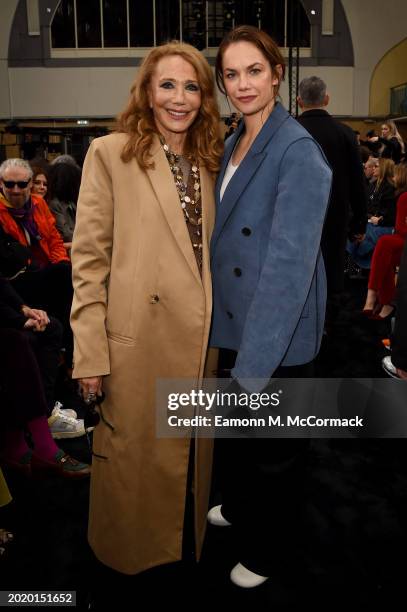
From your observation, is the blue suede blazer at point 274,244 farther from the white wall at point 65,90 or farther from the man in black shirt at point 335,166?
the white wall at point 65,90

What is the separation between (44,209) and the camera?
392 centimetres

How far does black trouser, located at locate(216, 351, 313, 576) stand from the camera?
1709mm

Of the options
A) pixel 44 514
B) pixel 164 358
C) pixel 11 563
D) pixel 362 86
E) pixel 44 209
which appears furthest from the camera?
pixel 362 86

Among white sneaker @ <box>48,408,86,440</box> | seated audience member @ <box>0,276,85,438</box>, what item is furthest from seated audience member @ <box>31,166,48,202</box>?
white sneaker @ <box>48,408,86,440</box>

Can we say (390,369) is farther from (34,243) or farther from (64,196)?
(64,196)

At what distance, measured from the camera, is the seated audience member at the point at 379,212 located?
17.9 feet

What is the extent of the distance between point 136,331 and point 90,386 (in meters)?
0.22

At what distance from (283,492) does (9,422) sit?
1276 millimetres

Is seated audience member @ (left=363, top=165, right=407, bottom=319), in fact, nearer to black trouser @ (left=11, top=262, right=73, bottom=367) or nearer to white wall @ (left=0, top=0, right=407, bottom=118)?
black trouser @ (left=11, top=262, right=73, bottom=367)

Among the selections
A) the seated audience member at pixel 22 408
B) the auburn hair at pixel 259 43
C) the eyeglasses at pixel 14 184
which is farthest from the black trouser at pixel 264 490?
the eyeglasses at pixel 14 184

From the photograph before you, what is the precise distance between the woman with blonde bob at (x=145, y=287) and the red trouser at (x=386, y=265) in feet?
11.5

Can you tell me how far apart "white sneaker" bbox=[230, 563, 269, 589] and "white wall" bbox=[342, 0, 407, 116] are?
1564cm

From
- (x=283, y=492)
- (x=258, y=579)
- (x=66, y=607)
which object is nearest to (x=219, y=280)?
(x=283, y=492)

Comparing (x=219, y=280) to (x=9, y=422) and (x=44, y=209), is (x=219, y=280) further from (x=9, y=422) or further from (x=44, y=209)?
(x=44, y=209)
